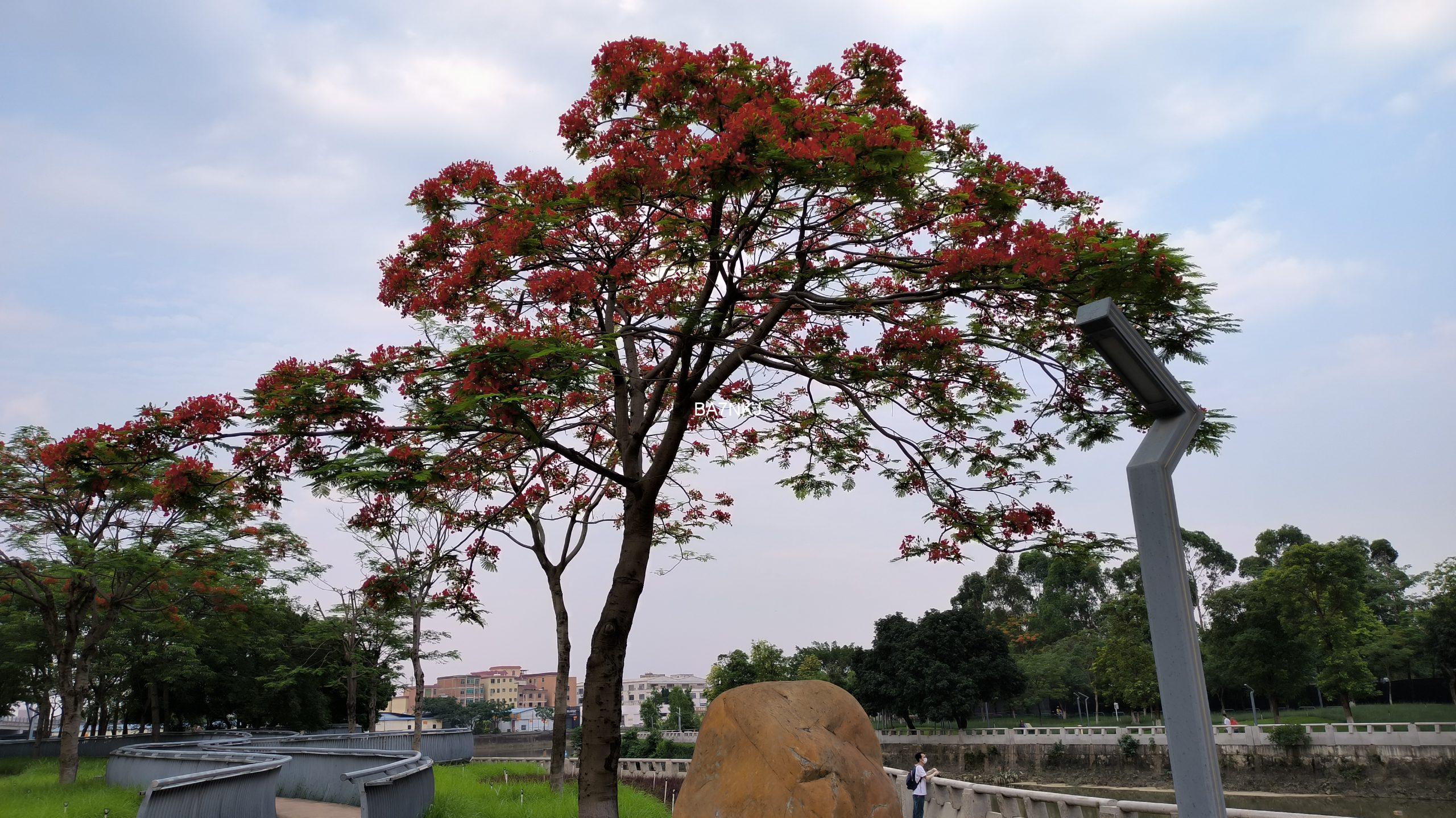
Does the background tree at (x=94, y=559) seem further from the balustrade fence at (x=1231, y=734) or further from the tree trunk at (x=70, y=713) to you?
the balustrade fence at (x=1231, y=734)

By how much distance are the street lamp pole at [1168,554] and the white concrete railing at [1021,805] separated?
528 cm

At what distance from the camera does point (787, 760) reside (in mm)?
9125

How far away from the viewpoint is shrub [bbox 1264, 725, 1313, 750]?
110ft

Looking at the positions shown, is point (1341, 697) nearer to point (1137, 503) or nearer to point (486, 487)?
point (486, 487)

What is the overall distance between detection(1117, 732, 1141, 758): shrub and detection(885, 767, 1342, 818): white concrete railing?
2801cm

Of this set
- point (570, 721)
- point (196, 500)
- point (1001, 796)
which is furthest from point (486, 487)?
point (570, 721)

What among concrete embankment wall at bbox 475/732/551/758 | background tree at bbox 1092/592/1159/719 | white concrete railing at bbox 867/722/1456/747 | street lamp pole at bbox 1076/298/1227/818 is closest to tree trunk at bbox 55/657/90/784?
street lamp pole at bbox 1076/298/1227/818

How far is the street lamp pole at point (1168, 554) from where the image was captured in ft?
11.3

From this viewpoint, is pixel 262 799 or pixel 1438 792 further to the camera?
pixel 1438 792

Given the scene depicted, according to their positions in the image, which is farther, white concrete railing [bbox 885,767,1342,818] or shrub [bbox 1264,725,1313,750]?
shrub [bbox 1264,725,1313,750]

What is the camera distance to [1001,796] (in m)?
11.9

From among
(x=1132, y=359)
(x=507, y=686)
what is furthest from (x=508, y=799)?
(x=507, y=686)

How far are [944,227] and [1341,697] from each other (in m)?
45.3

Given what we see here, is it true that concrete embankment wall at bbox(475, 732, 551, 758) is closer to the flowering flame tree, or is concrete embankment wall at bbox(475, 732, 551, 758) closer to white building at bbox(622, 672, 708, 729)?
the flowering flame tree
